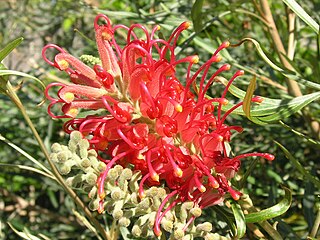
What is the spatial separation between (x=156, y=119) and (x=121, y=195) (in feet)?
0.48

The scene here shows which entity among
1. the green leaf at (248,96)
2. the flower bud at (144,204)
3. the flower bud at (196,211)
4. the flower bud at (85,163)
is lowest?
the flower bud at (196,211)

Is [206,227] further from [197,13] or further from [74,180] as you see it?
[197,13]

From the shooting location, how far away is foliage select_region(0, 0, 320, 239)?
974 mm

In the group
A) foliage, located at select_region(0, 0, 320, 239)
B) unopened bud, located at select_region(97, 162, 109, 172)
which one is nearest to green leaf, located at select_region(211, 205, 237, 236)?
foliage, located at select_region(0, 0, 320, 239)

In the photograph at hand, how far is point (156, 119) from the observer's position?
0.88 m

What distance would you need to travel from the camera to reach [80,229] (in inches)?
69.0

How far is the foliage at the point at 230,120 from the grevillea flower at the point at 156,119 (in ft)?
0.22

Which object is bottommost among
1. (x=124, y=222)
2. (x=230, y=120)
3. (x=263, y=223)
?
(x=230, y=120)

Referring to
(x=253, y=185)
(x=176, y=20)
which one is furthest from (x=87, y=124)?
(x=253, y=185)

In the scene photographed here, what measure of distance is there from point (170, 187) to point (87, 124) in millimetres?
173

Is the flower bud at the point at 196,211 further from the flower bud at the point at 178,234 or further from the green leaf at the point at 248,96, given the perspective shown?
the green leaf at the point at 248,96

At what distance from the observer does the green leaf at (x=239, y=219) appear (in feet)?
2.79

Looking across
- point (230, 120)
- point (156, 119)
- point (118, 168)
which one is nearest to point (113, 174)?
point (118, 168)

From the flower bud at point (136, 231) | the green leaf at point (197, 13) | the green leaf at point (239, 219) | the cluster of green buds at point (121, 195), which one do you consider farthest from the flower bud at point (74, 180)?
the green leaf at point (197, 13)
